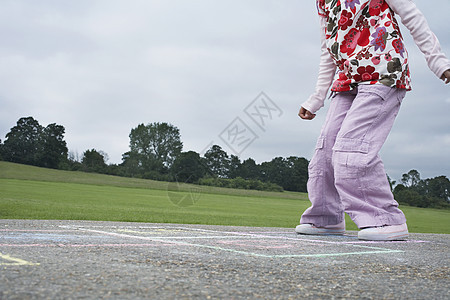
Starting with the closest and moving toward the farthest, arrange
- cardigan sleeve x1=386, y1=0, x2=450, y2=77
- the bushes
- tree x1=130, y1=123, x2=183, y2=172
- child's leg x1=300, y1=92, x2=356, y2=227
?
cardigan sleeve x1=386, y1=0, x2=450, y2=77, child's leg x1=300, y1=92, x2=356, y2=227, the bushes, tree x1=130, y1=123, x2=183, y2=172

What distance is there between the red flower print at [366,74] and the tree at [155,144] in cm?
5160

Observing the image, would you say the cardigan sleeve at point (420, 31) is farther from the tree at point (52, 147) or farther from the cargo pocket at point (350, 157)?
the tree at point (52, 147)

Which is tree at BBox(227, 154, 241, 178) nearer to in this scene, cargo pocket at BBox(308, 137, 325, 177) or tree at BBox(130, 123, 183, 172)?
tree at BBox(130, 123, 183, 172)

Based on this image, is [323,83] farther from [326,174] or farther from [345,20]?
[326,174]

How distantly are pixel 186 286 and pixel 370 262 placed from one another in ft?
3.50

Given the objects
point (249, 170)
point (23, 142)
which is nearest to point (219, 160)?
point (249, 170)

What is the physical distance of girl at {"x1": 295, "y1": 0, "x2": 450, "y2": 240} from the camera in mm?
3221

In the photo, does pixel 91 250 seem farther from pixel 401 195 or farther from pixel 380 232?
pixel 401 195

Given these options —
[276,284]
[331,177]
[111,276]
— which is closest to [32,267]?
[111,276]

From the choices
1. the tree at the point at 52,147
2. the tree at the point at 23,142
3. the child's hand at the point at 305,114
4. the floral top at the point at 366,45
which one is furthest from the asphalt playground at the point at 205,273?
the tree at the point at 23,142

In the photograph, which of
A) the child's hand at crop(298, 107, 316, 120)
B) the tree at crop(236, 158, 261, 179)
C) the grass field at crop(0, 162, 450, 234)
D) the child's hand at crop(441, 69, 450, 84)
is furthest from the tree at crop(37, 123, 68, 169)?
the child's hand at crop(441, 69, 450, 84)

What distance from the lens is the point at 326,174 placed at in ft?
12.1

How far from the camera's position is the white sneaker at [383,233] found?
313 cm

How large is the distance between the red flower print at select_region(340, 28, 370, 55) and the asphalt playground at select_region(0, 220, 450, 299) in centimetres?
181
